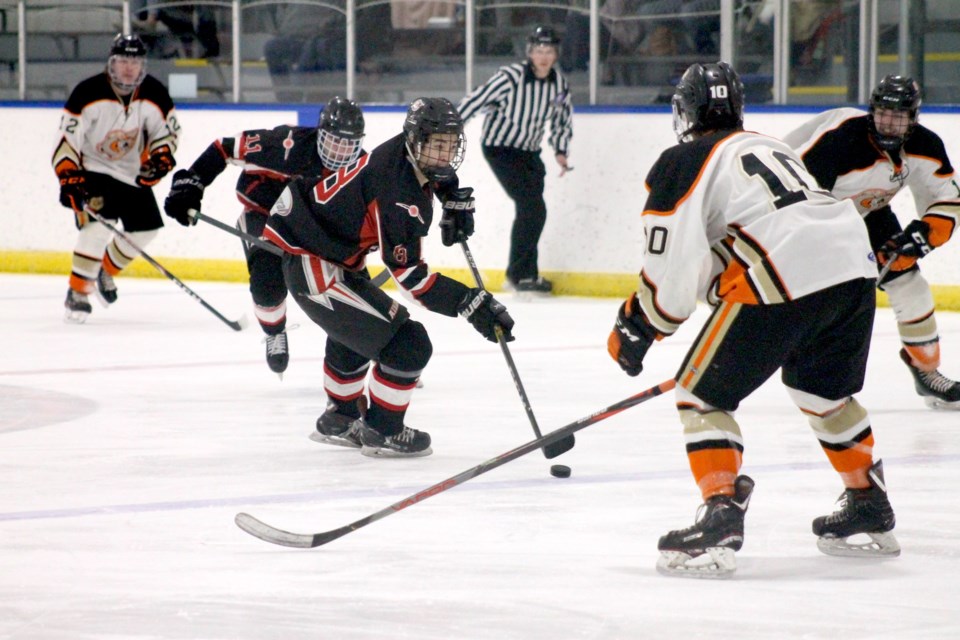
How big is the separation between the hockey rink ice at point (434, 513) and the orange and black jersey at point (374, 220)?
1.45 feet

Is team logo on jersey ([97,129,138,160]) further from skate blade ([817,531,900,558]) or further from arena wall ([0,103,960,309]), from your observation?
skate blade ([817,531,900,558])

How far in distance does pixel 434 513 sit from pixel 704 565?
26.7 inches

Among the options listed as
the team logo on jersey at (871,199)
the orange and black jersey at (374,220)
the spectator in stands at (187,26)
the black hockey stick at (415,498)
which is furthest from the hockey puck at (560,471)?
the spectator in stands at (187,26)

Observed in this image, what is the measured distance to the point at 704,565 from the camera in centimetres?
248

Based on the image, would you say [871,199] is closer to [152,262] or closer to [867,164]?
[867,164]

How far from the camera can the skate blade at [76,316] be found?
6.17 meters

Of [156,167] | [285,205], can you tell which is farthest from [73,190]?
[285,205]

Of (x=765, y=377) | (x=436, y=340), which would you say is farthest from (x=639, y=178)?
(x=765, y=377)

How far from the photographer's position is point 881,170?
391cm

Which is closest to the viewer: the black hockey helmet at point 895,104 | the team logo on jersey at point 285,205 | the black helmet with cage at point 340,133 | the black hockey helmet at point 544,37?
the team logo on jersey at point 285,205

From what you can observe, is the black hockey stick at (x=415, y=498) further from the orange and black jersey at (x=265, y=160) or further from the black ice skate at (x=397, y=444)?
the orange and black jersey at (x=265, y=160)

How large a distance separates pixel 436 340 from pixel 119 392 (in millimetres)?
1513

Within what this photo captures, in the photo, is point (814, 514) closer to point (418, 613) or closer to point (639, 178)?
point (418, 613)

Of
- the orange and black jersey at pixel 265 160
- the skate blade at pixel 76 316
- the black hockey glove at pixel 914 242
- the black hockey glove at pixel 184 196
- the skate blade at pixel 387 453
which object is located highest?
the orange and black jersey at pixel 265 160
